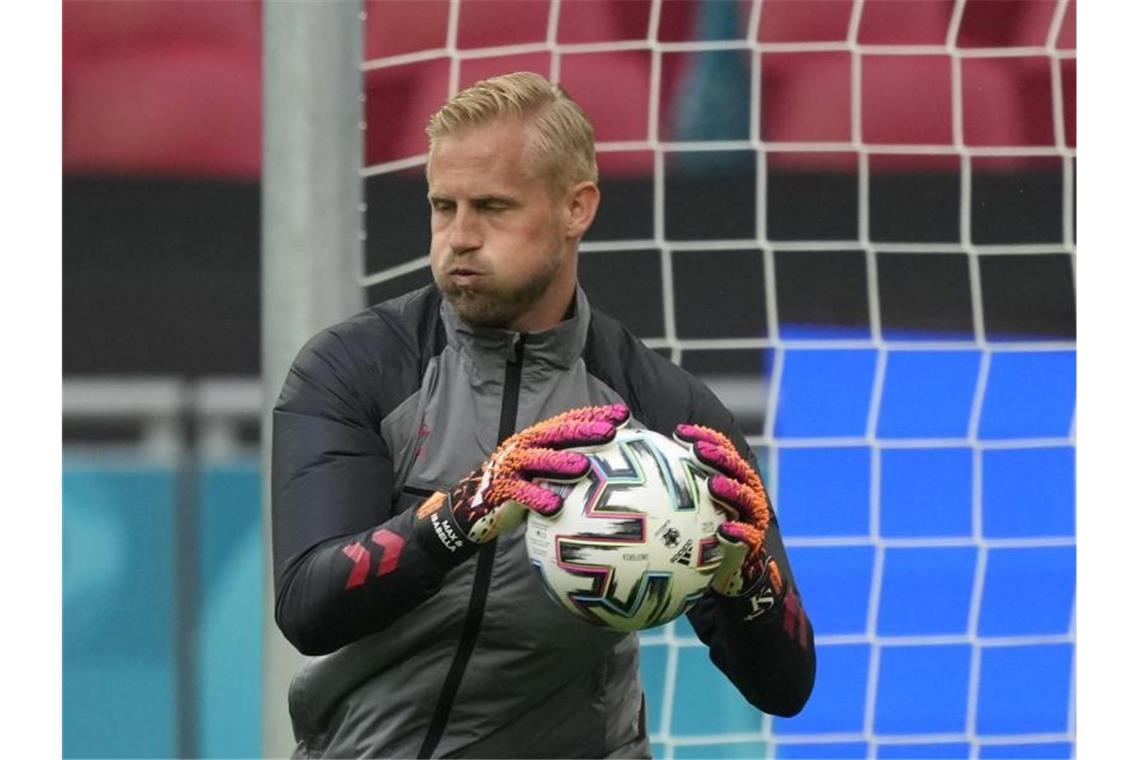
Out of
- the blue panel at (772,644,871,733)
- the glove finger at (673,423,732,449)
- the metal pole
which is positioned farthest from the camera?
the blue panel at (772,644,871,733)

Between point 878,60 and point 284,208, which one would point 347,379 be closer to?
point 284,208

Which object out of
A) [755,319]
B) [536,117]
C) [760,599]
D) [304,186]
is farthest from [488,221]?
[755,319]

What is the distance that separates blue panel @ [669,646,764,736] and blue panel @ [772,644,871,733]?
13 centimetres

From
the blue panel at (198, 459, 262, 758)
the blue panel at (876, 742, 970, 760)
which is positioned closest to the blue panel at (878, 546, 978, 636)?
the blue panel at (876, 742, 970, 760)

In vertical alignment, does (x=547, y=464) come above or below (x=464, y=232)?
below

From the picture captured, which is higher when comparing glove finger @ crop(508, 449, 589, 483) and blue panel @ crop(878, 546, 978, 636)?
glove finger @ crop(508, 449, 589, 483)

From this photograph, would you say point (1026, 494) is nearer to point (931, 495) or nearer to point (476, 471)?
point (931, 495)

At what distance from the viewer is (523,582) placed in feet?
7.22

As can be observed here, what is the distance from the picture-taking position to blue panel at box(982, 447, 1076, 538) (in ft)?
13.6

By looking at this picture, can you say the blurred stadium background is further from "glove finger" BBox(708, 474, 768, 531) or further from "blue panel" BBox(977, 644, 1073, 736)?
"glove finger" BBox(708, 474, 768, 531)

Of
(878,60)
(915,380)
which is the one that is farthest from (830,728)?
(878,60)

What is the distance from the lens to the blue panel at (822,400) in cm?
409

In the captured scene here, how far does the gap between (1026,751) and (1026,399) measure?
0.80 m

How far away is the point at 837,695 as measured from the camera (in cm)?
413
